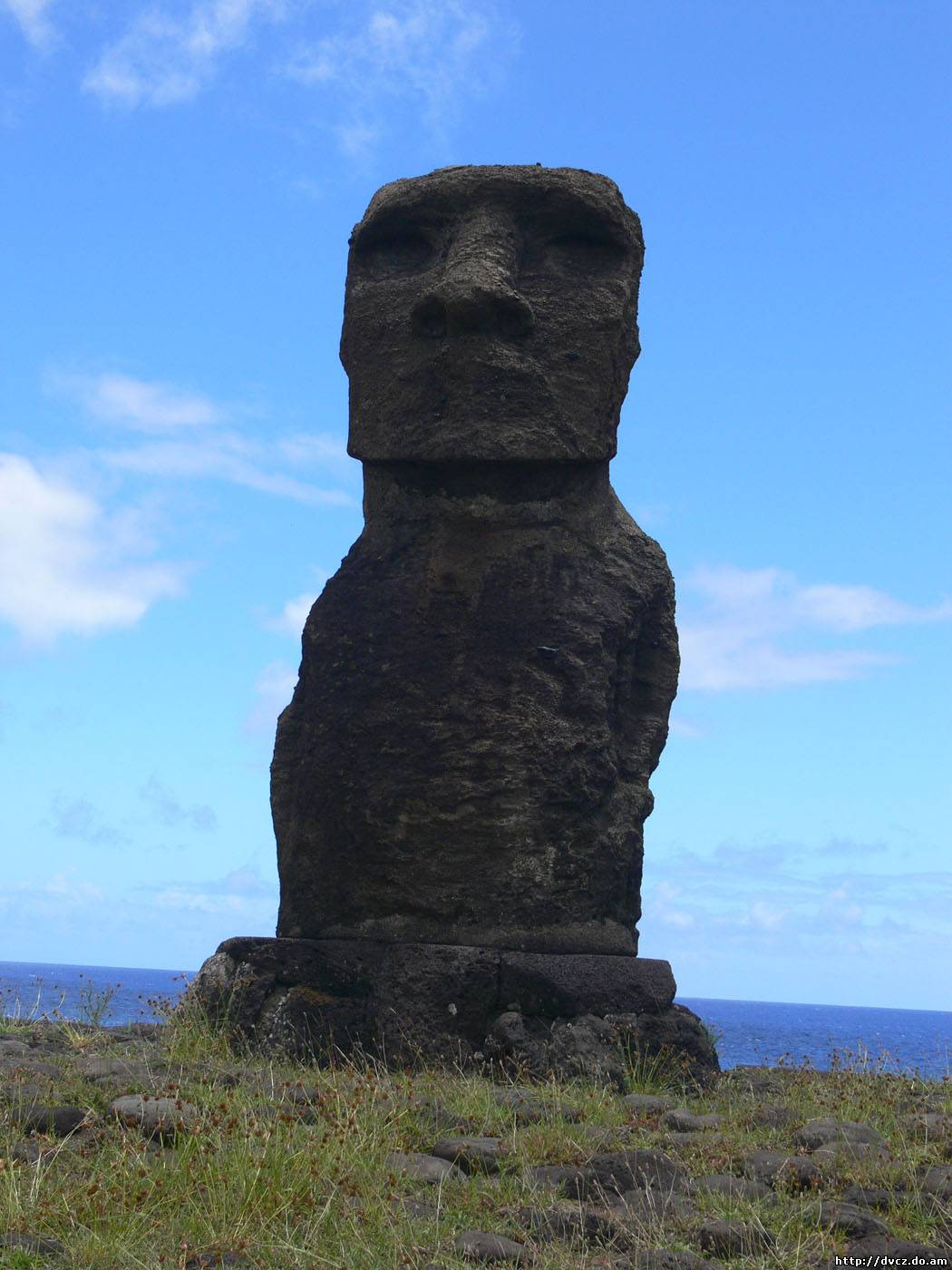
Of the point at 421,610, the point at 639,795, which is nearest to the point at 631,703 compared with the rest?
the point at 639,795

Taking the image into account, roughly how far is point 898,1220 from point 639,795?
3.20 m

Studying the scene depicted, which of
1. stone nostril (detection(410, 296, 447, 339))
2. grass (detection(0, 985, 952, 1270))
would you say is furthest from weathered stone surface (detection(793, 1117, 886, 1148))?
stone nostril (detection(410, 296, 447, 339))

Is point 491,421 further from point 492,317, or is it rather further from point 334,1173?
point 334,1173

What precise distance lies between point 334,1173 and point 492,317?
4.20m

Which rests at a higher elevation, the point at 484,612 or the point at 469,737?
the point at 484,612

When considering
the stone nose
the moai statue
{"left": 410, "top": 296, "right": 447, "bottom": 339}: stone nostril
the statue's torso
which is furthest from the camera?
{"left": 410, "top": 296, "right": 447, "bottom": 339}: stone nostril

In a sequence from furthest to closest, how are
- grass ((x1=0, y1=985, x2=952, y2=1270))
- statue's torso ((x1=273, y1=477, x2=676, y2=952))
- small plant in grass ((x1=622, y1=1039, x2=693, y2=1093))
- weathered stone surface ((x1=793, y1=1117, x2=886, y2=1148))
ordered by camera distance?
statue's torso ((x1=273, y1=477, x2=676, y2=952)) → small plant in grass ((x1=622, y1=1039, x2=693, y2=1093)) → weathered stone surface ((x1=793, y1=1117, x2=886, y2=1148)) → grass ((x1=0, y1=985, x2=952, y2=1270))

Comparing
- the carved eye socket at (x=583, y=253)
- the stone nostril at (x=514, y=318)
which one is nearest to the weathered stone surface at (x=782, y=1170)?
the stone nostril at (x=514, y=318)

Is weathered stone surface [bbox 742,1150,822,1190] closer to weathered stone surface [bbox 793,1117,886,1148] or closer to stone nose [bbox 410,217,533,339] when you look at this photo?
weathered stone surface [bbox 793,1117,886,1148]

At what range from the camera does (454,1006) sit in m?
6.38

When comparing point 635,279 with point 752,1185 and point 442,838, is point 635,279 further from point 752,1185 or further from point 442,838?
point 752,1185

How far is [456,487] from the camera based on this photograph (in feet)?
23.6

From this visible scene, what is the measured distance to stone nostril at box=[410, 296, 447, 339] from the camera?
280 inches

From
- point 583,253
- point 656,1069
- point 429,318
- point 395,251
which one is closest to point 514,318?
point 429,318
